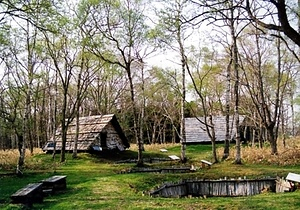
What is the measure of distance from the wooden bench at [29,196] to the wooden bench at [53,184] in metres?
1.58

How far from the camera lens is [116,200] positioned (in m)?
11.6

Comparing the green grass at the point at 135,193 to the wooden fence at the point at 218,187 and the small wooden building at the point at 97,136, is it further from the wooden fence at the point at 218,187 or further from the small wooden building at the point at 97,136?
the small wooden building at the point at 97,136

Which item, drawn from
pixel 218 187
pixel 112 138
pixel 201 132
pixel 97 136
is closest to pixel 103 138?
pixel 112 138

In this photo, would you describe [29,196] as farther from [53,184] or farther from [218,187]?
[218,187]

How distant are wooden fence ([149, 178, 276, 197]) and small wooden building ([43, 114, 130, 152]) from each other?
15292mm

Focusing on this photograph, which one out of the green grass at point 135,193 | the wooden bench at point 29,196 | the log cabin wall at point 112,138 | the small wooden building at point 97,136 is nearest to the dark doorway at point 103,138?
the small wooden building at point 97,136

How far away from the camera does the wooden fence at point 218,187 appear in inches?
616

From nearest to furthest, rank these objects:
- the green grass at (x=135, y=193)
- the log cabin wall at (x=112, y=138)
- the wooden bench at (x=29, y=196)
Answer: the green grass at (x=135, y=193), the wooden bench at (x=29, y=196), the log cabin wall at (x=112, y=138)

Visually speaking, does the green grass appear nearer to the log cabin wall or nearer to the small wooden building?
the small wooden building

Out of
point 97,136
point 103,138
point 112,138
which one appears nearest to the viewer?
point 97,136

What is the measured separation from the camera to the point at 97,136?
31.4 m

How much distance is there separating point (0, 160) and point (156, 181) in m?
12.1

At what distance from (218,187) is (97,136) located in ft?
54.3

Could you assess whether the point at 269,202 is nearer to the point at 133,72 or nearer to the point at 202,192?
the point at 202,192
